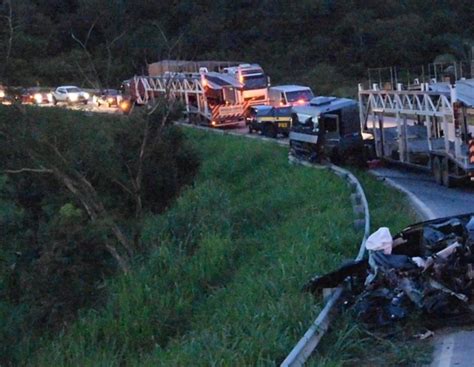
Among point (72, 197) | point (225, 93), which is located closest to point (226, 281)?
point (72, 197)

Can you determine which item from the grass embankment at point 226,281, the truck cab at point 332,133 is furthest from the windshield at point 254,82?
the grass embankment at point 226,281

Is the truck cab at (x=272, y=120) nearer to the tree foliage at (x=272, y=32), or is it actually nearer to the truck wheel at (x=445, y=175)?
the truck wheel at (x=445, y=175)

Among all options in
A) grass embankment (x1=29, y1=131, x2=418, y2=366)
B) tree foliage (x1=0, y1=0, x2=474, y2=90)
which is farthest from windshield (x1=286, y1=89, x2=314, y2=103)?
grass embankment (x1=29, y1=131, x2=418, y2=366)

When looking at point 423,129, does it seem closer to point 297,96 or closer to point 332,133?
point 332,133

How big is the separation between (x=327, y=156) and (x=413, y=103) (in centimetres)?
383

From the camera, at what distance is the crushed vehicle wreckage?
8.67 m

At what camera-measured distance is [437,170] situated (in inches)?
839

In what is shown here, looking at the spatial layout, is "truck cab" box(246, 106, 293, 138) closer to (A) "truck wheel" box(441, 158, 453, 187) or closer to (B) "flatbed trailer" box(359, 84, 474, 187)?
(B) "flatbed trailer" box(359, 84, 474, 187)

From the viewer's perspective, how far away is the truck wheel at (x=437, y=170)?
69.2ft

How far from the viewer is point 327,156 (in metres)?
25.6

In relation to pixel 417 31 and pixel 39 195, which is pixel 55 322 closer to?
pixel 39 195

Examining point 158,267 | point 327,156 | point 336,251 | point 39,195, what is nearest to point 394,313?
point 336,251

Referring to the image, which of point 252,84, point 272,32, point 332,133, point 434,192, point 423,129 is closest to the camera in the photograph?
point 434,192

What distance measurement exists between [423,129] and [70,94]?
32.9 meters
